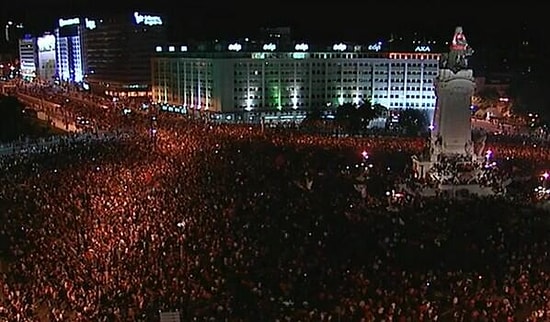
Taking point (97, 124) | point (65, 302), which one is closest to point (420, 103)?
point (97, 124)

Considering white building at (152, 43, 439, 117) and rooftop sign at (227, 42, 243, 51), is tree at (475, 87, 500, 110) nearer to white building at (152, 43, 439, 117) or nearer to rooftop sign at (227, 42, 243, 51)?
white building at (152, 43, 439, 117)

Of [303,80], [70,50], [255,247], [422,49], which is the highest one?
[70,50]

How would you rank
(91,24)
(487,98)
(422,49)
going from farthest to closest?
(91,24), (422,49), (487,98)

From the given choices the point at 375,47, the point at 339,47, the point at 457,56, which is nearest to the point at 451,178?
the point at 457,56

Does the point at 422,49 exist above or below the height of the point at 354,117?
above

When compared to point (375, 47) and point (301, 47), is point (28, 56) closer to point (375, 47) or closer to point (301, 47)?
point (301, 47)

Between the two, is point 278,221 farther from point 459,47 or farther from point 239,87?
point 239,87

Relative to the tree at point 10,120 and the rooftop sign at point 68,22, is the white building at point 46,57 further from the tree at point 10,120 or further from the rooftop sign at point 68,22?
the tree at point 10,120

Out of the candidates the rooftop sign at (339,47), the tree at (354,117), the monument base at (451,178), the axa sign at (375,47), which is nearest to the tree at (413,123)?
the tree at (354,117)
